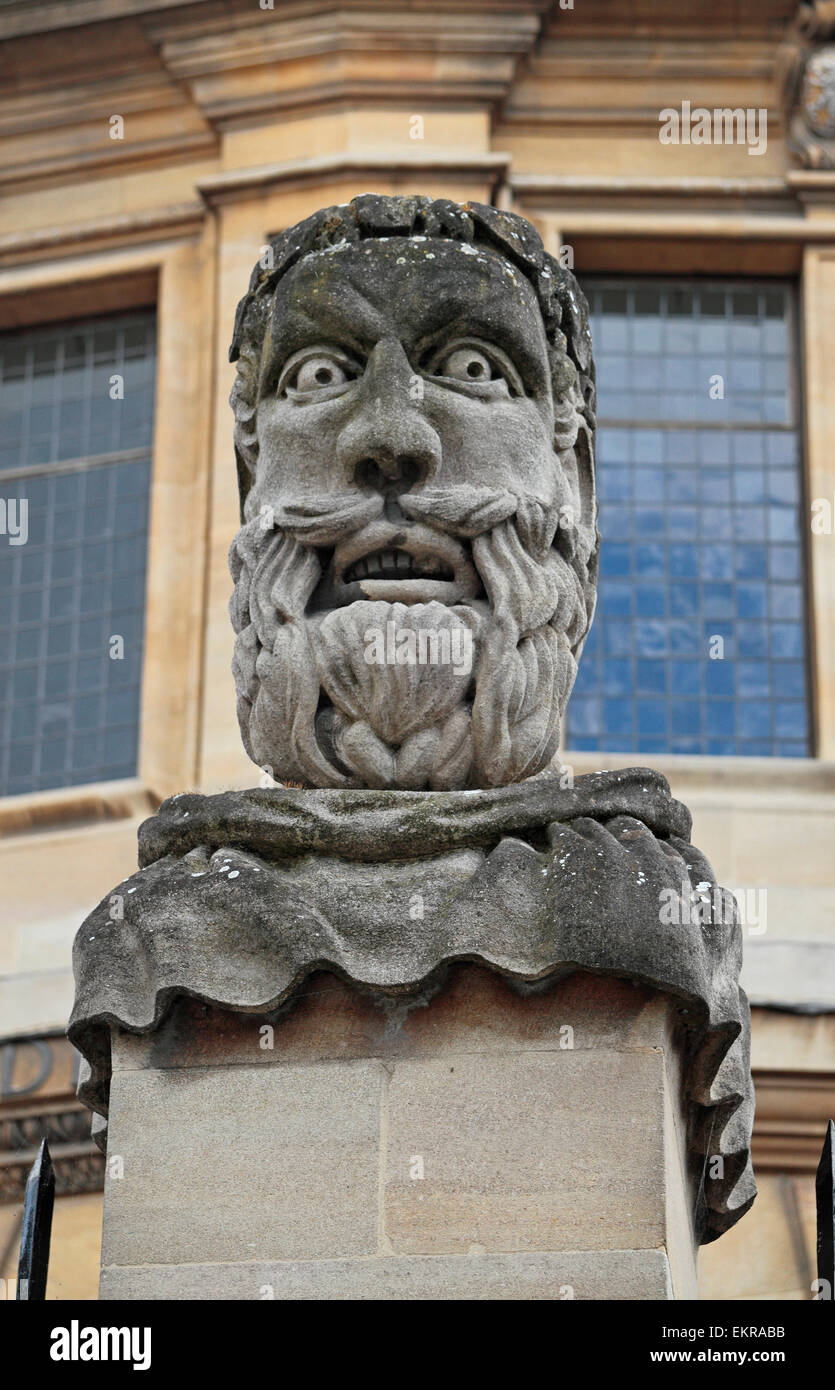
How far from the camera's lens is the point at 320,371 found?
637cm

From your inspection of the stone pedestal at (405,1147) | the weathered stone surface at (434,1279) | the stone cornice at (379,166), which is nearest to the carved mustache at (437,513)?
the stone pedestal at (405,1147)

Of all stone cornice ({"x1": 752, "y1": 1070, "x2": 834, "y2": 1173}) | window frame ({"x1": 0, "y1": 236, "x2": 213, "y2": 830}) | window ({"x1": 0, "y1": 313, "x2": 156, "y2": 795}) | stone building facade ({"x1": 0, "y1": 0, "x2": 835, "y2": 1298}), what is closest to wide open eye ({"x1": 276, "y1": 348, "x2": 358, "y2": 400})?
stone cornice ({"x1": 752, "y1": 1070, "x2": 834, "y2": 1173})

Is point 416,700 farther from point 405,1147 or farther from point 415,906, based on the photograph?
point 405,1147

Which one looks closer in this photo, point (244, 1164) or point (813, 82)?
point (244, 1164)

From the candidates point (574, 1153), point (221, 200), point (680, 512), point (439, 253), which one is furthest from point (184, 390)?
point (574, 1153)

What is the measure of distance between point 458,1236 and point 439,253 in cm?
226

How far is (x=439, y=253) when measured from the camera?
6.41 meters

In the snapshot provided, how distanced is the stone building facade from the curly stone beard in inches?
480

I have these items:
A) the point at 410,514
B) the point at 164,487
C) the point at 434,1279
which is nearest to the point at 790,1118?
the point at 164,487

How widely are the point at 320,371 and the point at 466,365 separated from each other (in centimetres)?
32

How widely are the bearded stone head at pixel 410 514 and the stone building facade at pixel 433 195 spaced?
11987mm

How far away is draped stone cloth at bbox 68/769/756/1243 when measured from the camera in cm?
536

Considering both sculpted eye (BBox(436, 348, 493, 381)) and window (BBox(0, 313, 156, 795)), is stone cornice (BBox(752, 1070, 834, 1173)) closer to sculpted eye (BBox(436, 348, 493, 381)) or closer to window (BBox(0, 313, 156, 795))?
window (BBox(0, 313, 156, 795))

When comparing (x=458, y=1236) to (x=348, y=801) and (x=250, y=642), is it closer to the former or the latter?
(x=348, y=801)
